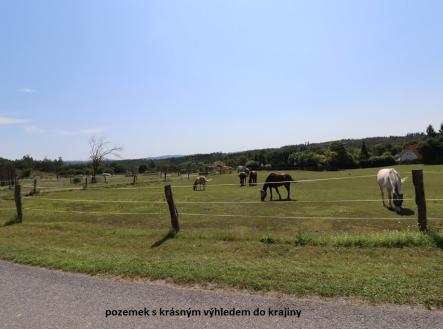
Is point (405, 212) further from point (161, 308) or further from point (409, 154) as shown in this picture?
point (409, 154)

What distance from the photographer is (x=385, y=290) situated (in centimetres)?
452

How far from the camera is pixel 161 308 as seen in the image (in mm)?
4344

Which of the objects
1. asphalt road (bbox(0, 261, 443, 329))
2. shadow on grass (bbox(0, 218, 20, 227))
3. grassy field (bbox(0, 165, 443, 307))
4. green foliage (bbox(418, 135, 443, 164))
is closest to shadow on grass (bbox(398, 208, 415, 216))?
grassy field (bbox(0, 165, 443, 307))

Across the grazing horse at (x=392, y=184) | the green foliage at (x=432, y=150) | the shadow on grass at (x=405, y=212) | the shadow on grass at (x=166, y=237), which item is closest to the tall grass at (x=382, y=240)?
the shadow on grass at (x=166, y=237)

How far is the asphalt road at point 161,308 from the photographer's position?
383cm

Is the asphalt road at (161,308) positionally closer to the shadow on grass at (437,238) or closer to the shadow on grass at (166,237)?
the shadow on grass at (166,237)

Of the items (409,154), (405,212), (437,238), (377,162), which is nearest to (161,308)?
(437,238)

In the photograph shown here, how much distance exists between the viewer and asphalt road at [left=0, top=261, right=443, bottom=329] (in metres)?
3.83

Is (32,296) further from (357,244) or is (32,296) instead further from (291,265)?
(357,244)

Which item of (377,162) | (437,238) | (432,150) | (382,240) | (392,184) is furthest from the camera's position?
(377,162)

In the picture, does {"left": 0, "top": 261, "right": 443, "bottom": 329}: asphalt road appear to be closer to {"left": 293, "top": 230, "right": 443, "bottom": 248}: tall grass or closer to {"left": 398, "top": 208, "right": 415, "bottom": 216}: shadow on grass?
{"left": 293, "top": 230, "right": 443, "bottom": 248}: tall grass

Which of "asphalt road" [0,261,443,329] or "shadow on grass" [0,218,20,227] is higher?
"shadow on grass" [0,218,20,227]

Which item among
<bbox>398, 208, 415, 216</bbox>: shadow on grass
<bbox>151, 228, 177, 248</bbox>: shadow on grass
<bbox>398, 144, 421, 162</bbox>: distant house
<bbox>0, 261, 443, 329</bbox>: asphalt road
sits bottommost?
<bbox>398, 208, 415, 216</bbox>: shadow on grass

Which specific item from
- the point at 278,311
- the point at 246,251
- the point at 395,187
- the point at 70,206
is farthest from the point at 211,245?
the point at 70,206
